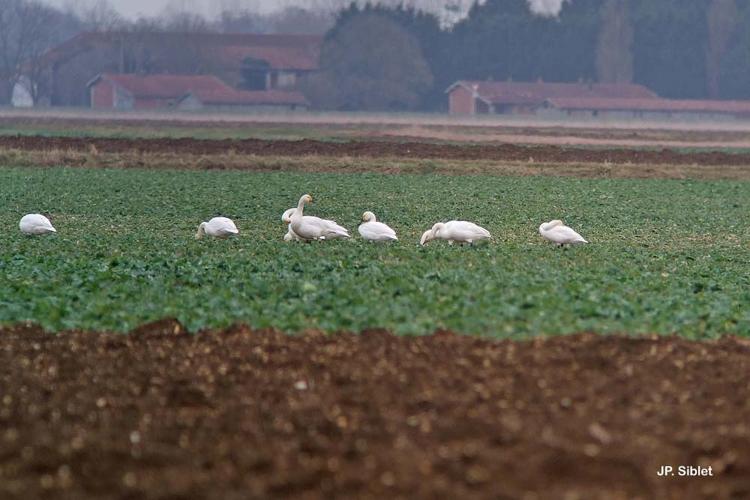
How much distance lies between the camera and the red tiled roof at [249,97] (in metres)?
119

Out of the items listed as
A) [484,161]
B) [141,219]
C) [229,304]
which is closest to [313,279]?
[229,304]

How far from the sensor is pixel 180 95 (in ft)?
397

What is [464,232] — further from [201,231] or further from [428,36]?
[428,36]

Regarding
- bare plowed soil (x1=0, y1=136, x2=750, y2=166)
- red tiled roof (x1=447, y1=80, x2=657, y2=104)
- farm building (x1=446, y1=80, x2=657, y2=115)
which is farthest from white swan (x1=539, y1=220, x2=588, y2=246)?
red tiled roof (x1=447, y1=80, x2=657, y2=104)

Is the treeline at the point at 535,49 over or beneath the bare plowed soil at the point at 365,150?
over

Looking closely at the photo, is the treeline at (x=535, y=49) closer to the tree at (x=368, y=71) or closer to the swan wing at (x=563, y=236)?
the tree at (x=368, y=71)

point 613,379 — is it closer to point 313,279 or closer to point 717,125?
point 313,279

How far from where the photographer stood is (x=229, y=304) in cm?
1470

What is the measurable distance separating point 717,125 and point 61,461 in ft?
346

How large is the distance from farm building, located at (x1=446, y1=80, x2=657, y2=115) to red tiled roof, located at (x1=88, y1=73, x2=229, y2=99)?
72.9 feet

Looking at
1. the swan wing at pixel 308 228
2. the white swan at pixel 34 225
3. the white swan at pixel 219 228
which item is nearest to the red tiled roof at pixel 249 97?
the white swan at pixel 34 225

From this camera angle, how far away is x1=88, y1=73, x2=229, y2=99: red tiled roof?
121 meters

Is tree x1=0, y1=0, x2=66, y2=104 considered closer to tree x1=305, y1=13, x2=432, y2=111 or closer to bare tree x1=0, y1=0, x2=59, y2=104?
bare tree x1=0, y1=0, x2=59, y2=104

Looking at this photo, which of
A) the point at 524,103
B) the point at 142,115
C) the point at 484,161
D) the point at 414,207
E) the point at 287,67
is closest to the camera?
the point at 414,207
